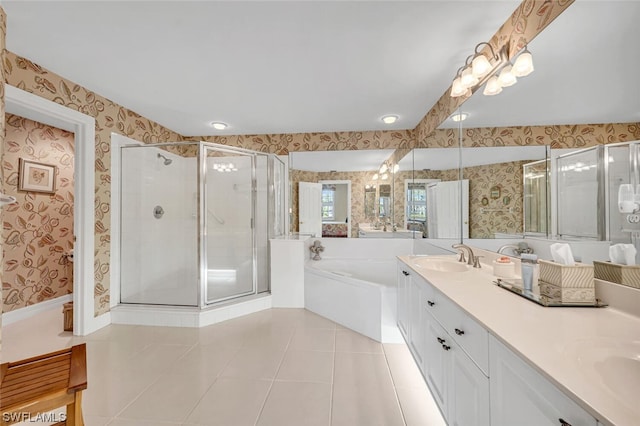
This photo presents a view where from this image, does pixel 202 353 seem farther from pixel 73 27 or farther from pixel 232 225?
pixel 73 27

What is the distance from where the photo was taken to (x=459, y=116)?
226cm

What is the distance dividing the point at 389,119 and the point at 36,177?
424 centimetres

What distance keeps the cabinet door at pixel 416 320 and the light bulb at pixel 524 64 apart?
1.37 metres

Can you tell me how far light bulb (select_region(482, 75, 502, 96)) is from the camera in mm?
1711

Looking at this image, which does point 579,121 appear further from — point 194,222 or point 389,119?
point 194,222

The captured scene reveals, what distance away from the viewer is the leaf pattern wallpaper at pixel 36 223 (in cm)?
287

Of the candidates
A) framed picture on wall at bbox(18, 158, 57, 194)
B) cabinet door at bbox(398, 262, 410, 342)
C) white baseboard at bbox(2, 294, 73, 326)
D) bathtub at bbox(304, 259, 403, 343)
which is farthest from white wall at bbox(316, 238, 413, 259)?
framed picture on wall at bbox(18, 158, 57, 194)

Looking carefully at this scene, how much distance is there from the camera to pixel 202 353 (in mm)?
2207

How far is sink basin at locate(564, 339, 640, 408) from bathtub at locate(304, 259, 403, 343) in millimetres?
1639

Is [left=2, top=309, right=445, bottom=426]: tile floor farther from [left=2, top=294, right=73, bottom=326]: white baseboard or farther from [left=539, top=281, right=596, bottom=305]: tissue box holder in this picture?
[left=539, top=281, right=596, bottom=305]: tissue box holder

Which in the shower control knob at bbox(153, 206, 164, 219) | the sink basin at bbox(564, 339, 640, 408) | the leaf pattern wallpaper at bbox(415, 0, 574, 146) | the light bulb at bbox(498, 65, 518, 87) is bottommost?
the sink basin at bbox(564, 339, 640, 408)

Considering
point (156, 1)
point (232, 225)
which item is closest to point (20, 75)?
point (156, 1)

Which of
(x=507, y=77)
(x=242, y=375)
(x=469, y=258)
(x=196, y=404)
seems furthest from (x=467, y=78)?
(x=196, y=404)

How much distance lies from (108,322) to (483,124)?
4034 mm
